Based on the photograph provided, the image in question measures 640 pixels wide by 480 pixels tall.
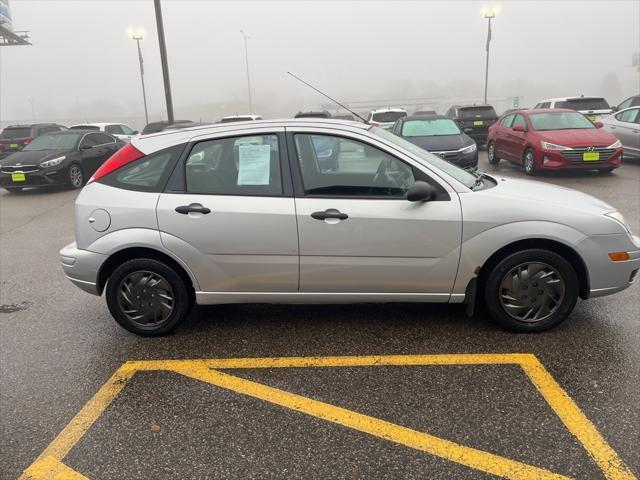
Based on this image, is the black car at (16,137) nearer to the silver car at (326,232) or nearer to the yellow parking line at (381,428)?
the silver car at (326,232)

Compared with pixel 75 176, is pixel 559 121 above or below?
above

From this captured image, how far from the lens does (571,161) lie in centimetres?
1046

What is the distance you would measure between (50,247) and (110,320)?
3.29 meters

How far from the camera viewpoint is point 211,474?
2375 millimetres

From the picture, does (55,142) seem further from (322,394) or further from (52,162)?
(322,394)

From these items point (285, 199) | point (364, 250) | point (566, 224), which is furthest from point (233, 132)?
point (566, 224)

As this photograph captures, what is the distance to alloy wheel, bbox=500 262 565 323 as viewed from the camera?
354 cm

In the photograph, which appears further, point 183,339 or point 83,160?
point 83,160

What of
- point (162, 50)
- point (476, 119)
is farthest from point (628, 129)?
point (162, 50)

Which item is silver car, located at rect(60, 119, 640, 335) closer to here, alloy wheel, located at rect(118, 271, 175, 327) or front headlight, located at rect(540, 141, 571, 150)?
alloy wheel, located at rect(118, 271, 175, 327)

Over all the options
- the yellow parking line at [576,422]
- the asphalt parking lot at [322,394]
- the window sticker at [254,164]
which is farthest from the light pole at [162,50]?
the yellow parking line at [576,422]

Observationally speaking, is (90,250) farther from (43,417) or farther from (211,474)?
(211,474)

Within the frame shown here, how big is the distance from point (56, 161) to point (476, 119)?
44.0 ft

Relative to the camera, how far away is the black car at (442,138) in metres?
10.3
